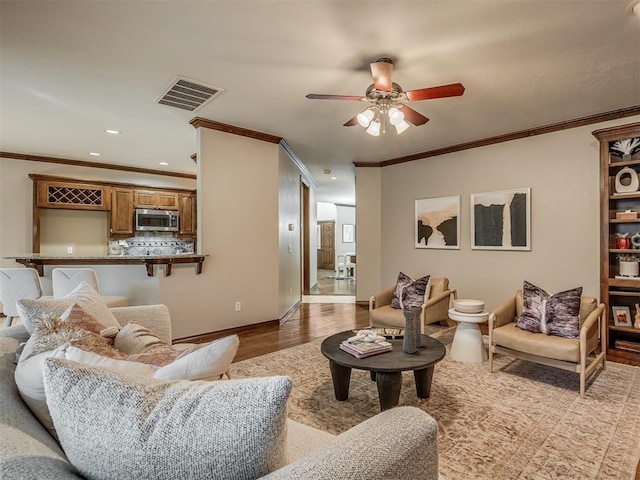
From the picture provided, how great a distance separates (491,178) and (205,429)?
16.3 ft

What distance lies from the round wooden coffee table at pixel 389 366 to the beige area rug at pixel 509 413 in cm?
15

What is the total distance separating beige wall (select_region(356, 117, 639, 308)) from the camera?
13.1 ft

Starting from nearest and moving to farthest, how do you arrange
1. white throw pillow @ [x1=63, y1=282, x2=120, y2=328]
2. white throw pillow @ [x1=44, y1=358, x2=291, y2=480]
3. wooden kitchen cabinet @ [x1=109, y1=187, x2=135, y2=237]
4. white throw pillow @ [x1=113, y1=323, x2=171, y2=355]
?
1. white throw pillow @ [x1=44, y1=358, x2=291, y2=480]
2. white throw pillow @ [x1=113, y1=323, x2=171, y2=355]
3. white throw pillow @ [x1=63, y1=282, x2=120, y2=328]
4. wooden kitchen cabinet @ [x1=109, y1=187, x2=135, y2=237]

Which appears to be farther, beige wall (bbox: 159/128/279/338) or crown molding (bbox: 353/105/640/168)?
beige wall (bbox: 159/128/279/338)

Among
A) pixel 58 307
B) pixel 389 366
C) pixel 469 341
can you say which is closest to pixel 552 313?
pixel 469 341

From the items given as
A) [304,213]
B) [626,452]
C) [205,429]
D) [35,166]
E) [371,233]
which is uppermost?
[35,166]

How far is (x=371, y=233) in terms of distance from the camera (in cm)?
616

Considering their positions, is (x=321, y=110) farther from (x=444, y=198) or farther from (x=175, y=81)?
(x=444, y=198)

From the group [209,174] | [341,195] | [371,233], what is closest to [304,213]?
[371,233]

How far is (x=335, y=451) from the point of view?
0.76 metres

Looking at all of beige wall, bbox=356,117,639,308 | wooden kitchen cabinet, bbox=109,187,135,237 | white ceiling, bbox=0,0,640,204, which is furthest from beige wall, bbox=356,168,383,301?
wooden kitchen cabinet, bbox=109,187,135,237

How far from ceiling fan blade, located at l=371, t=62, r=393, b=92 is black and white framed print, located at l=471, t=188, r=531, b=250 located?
2.84 metres

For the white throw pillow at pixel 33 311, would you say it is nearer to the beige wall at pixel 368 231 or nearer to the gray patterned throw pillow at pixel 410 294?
the gray patterned throw pillow at pixel 410 294

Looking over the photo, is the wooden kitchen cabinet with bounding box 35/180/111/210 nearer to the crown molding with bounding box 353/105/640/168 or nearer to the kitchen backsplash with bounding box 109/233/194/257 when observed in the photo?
the kitchen backsplash with bounding box 109/233/194/257
